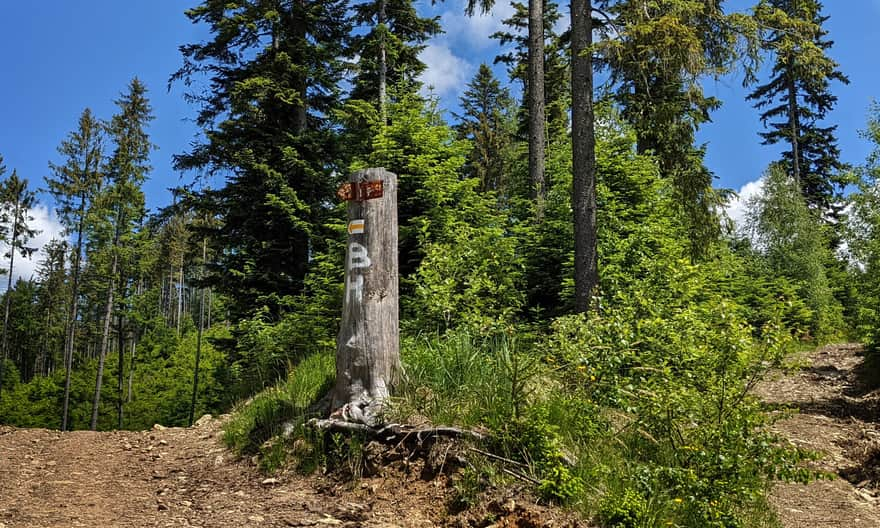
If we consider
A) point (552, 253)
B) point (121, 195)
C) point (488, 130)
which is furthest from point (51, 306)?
point (552, 253)

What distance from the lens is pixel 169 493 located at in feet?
16.1

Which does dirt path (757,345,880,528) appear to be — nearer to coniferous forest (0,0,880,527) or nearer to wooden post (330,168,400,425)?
coniferous forest (0,0,880,527)

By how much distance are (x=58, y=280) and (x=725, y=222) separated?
46605 mm

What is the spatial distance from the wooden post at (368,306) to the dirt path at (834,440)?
3.38 metres

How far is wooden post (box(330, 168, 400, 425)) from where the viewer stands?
508 centimetres

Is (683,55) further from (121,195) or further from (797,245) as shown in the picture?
(121,195)

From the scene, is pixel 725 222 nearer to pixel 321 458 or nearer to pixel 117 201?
pixel 321 458

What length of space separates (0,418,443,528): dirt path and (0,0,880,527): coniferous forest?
1.33 feet

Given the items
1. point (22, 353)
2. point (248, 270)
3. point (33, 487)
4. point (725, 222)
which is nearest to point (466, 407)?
point (33, 487)

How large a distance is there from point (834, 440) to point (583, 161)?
17.1 ft

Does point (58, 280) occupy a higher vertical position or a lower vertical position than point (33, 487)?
higher

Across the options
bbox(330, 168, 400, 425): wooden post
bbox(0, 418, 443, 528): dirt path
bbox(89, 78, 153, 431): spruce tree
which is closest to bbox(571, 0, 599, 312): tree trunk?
bbox(330, 168, 400, 425): wooden post

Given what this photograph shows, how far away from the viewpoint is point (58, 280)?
41906mm

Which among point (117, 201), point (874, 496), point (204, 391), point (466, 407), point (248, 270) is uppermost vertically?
point (117, 201)
